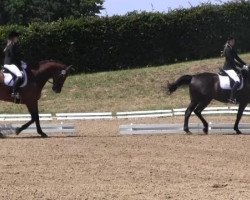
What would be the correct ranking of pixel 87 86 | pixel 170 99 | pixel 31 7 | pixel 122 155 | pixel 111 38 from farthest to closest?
pixel 31 7 < pixel 111 38 < pixel 87 86 < pixel 170 99 < pixel 122 155

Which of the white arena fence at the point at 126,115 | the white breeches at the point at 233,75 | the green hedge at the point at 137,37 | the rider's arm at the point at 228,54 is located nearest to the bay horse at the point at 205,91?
the white breeches at the point at 233,75

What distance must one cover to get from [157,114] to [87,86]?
7.84m

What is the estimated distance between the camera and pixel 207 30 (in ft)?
125

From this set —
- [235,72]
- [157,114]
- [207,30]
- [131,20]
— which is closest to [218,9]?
[207,30]

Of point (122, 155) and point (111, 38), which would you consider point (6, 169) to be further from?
point (111, 38)

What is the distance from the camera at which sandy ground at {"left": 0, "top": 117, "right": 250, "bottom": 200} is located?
11578 mm

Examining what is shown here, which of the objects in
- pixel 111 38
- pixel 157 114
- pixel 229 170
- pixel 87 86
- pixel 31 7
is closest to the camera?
pixel 229 170

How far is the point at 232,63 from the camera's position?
2089 cm

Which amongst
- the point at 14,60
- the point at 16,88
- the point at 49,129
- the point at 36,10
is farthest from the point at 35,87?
the point at 36,10

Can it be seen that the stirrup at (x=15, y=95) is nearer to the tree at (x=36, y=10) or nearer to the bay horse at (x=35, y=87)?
the bay horse at (x=35, y=87)

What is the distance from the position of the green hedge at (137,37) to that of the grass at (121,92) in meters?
1.54

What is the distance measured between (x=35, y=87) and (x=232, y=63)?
5430 mm

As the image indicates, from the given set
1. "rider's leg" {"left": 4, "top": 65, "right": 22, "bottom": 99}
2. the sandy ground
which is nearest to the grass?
"rider's leg" {"left": 4, "top": 65, "right": 22, "bottom": 99}

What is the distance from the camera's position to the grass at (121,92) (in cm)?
3056
